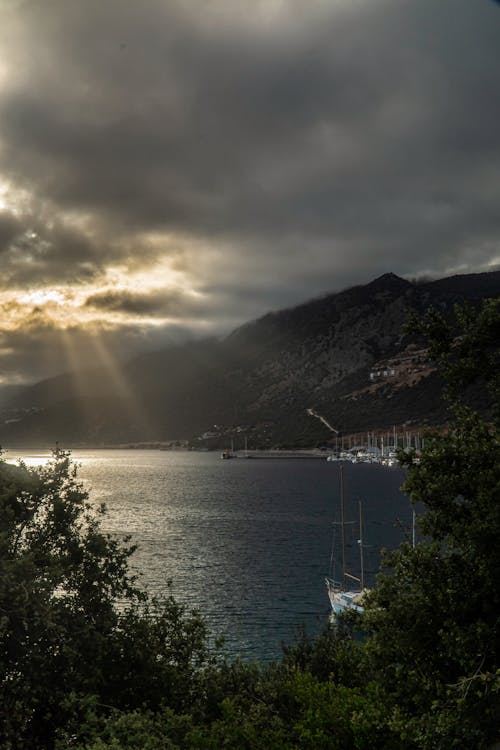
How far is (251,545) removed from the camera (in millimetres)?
104938

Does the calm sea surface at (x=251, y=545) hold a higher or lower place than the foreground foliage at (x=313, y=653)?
lower

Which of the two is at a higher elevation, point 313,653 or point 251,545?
point 313,653

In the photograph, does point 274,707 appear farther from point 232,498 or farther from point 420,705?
point 232,498

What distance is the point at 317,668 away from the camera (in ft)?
93.5

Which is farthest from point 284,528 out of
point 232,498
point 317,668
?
point 317,668

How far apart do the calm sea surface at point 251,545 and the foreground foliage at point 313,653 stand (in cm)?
664

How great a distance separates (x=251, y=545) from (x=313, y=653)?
77.1 meters

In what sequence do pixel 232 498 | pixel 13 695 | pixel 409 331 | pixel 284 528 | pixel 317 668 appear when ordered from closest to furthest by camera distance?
1. pixel 409 331
2. pixel 13 695
3. pixel 317 668
4. pixel 284 528
5. pixel 232 498

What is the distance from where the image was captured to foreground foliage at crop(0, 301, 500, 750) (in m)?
14.5

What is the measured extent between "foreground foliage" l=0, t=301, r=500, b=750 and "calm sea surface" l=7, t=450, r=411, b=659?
21.8 ft

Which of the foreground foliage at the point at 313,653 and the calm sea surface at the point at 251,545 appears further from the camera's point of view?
the calm sea surface at the point at 251,545

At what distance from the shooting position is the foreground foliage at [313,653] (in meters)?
14.5

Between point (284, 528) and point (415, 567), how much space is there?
108638 millimetres

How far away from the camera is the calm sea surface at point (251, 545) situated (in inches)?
2467
